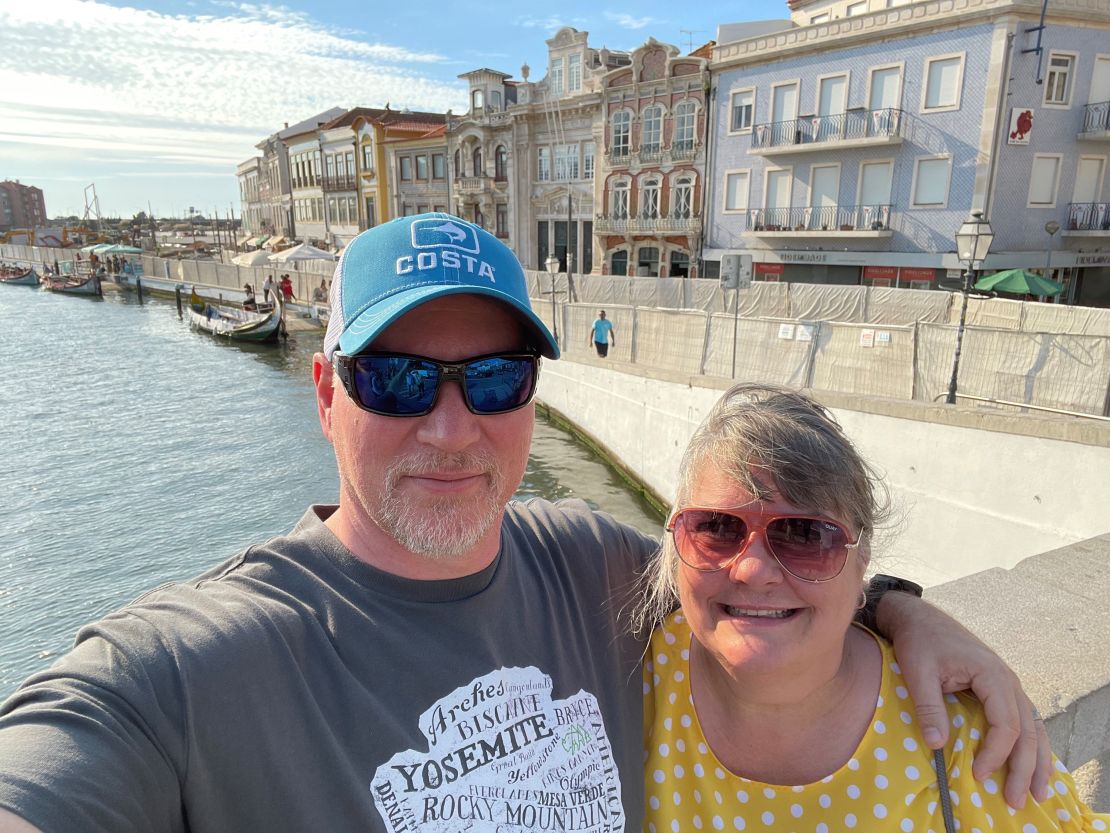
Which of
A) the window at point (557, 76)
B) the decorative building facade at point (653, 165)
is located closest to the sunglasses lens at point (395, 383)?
the decorative building facade at point (653, 165)

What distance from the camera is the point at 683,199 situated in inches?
1089

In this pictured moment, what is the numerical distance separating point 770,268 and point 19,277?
5747 centimetres

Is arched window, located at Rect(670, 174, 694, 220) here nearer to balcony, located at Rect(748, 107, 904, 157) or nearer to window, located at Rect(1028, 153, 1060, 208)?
balcony, located at Rect(748, 107, 904, 157)

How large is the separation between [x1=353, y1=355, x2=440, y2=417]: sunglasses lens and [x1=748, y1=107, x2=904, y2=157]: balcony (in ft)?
76.7

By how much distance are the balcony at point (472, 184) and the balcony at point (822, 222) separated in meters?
15.7

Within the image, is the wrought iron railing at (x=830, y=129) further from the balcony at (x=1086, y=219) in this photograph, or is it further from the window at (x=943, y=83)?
the balcony at (x=1086, y=219)

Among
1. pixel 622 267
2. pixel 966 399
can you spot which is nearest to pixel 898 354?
pixel 966 399

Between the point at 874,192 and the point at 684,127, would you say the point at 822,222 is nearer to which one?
the point at 874,192

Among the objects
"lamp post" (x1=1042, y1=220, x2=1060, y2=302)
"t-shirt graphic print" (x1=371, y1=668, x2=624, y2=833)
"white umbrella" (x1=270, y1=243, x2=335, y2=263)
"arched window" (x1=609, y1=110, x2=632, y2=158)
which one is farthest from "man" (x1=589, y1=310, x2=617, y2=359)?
"white umbrella" (x1=270, y1=243, x2=335, y2=263)

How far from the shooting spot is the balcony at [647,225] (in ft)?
88.9

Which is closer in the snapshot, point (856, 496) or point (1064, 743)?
point (856, 496)

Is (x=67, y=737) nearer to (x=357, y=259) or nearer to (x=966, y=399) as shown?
(x=357, y=259)

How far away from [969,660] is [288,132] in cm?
6832

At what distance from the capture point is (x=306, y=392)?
20938 mm
